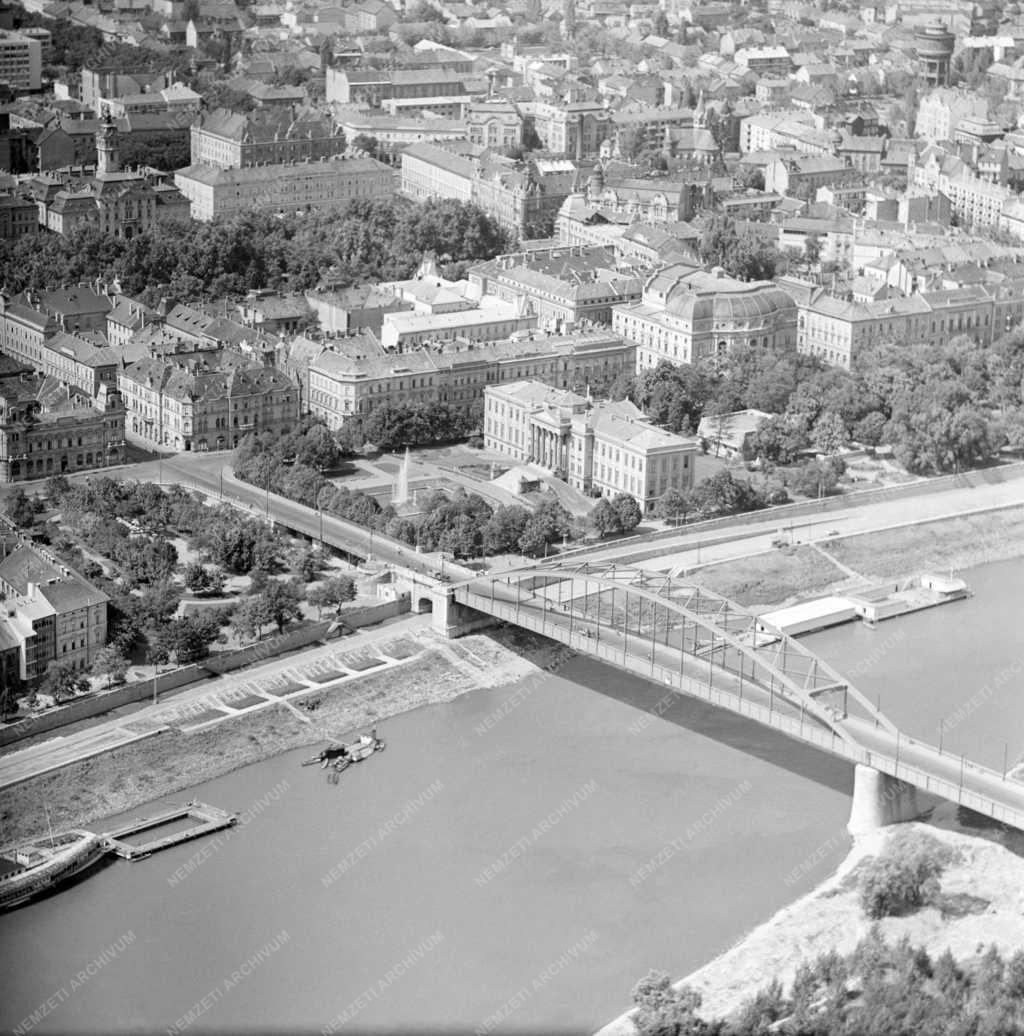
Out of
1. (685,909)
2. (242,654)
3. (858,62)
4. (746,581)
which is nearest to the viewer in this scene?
(685,909)

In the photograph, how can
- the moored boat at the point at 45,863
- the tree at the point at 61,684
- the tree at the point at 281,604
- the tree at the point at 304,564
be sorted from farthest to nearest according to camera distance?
the tree at the point at 304,564 → the tree at the point at 281,604 → the tree at the point at 61,684 → the moored boat at the point at 45,863

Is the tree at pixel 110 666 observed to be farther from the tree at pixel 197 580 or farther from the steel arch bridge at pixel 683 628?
the steel arch bridge at pixel 683 628

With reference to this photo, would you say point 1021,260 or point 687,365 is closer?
point 687,365

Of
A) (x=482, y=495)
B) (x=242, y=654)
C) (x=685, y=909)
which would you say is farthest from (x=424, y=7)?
(x=685, y=909)

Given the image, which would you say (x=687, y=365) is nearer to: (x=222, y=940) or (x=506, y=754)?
(x=506, y=754)

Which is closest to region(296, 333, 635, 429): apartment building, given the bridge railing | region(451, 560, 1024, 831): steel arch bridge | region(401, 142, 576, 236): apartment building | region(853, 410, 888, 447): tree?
region(853, 410, 888, 447): tree

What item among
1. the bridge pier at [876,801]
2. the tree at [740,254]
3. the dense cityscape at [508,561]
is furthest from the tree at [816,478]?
the bridge pier at [876,801]
